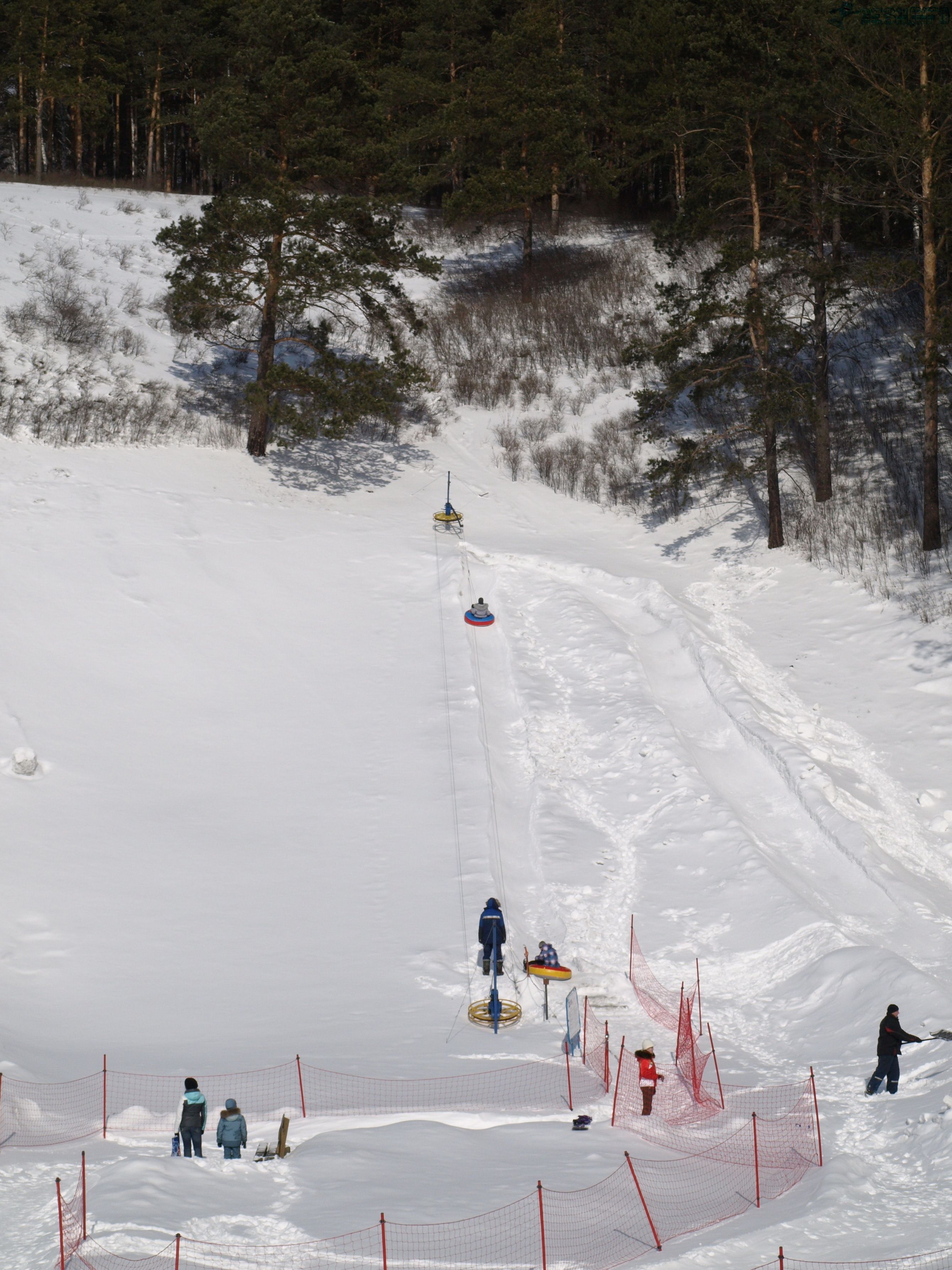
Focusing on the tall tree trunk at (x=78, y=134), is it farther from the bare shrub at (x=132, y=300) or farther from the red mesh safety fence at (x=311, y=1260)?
the red mesh safety fence at (x=311, y=1260)

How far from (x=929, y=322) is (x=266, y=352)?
14783mm

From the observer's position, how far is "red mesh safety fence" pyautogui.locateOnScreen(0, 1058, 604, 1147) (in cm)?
1015

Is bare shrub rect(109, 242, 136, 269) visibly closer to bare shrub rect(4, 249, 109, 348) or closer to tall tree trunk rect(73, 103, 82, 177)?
bare shrub rect(4, 249, 109, 348)

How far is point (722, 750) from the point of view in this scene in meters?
19.0

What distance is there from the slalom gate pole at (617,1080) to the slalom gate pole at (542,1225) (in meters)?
1.94

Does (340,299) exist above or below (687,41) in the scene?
below

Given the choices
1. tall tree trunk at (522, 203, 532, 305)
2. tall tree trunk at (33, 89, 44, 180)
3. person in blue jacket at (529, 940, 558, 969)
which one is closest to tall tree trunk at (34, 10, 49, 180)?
tall tree trunk at (33, 89, 44, 180)

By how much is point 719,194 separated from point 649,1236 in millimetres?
23768

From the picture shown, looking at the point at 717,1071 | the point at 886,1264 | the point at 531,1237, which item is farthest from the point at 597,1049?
the point at 886,1264

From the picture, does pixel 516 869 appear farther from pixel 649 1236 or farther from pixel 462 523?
pixel 462 523

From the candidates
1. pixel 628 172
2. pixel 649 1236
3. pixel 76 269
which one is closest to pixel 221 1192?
pixel 649 1236

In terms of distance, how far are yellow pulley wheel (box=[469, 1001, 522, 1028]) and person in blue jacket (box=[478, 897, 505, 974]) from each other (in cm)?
53

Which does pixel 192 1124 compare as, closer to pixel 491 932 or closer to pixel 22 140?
pixel 491 932

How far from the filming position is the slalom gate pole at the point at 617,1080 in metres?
10.3
